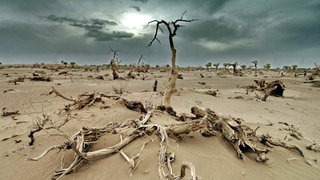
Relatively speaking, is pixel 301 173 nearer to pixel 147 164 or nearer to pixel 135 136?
pixel 147 164

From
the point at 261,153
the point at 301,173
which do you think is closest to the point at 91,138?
the point at 261,153

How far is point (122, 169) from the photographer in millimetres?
2938

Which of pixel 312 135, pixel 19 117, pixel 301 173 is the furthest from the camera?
pixel 19 117

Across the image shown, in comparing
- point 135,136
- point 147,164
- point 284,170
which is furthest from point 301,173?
point 135,136

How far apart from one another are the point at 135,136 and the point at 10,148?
2456 millimetres

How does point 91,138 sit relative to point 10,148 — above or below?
→ above

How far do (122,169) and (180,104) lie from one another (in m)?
7.37

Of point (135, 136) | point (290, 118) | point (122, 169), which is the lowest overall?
point (290, 118)

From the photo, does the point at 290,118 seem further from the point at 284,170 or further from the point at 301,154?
the point at 284,170

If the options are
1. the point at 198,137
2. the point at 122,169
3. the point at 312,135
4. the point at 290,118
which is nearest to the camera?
the point at 122,169

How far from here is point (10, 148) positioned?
4074mm

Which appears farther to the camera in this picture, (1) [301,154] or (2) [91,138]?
(1) [301,154]

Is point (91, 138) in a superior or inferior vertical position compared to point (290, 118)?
superior

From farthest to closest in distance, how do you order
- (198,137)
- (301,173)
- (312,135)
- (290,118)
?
1. (290,118)
2. (312,135)
3. (198,137)
4. (301,173)
